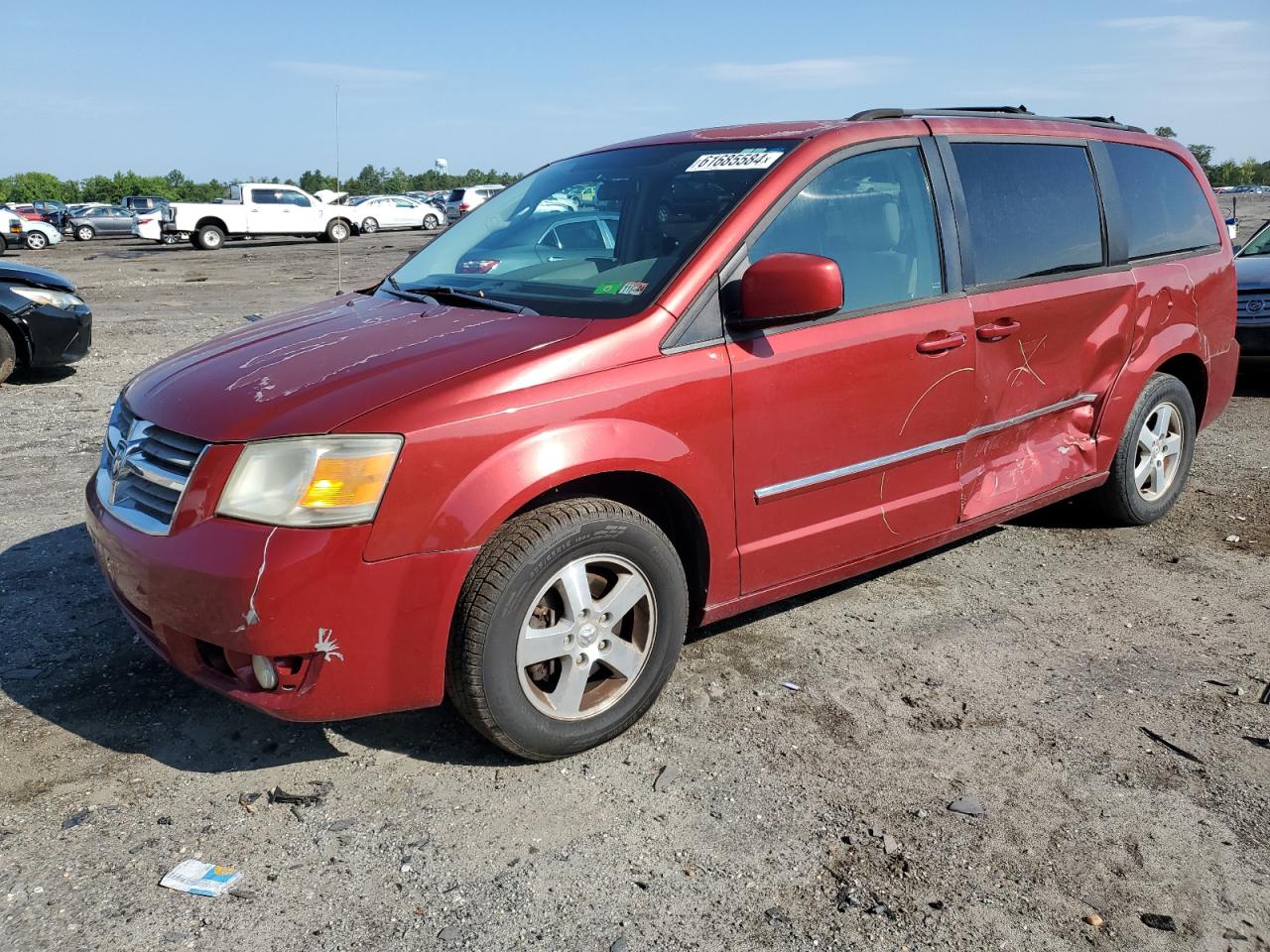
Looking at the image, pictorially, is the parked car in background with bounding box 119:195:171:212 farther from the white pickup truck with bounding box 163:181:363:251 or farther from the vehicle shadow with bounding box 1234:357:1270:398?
the vehicle shadow with bounding box 1234:357:1270:398

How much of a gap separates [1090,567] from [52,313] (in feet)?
26.9

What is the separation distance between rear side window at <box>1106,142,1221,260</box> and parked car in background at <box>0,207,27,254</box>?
30.0 m

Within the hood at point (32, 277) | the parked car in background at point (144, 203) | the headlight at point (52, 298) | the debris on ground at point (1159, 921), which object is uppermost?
the parked car in background at point (144, 203)

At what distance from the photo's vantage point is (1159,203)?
4957mm

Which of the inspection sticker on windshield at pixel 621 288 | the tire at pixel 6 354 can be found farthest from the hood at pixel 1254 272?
the tire at pixel 6 354

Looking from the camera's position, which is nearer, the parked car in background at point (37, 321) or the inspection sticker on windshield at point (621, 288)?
the inspection sticker on windshield at point (621, 288)

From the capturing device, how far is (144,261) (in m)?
25.3

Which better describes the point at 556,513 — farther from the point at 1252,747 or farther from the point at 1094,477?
the point at 1094,477

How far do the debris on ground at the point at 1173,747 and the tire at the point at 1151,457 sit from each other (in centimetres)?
194

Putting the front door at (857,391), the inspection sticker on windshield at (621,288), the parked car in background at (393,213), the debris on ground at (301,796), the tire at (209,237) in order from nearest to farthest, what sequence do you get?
the debris on ground at (301,796), the inspection sticker on windshield at (621,288), the front door at (857,391), the tire at (209,237), the parked car in background at (393,213)

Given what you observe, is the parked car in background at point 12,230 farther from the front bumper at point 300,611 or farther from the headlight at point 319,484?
the headlight at point 319,484

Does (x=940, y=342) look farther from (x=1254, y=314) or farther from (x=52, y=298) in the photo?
(x=52, y=298)

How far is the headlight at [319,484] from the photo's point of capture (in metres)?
2.64

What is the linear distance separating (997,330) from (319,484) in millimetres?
2610
